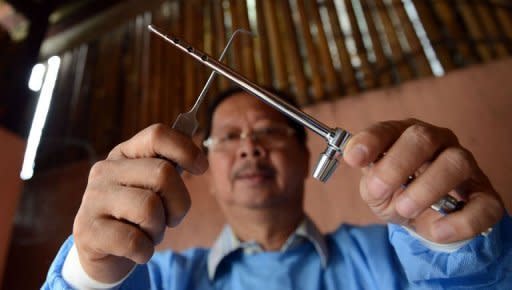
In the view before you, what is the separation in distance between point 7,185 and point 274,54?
664 mm

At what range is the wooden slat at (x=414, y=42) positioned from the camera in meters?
0.74

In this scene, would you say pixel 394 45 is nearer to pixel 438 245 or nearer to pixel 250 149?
pixel 250 149

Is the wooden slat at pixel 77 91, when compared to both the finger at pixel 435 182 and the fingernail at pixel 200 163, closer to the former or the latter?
the fingernail at pixel 200 163

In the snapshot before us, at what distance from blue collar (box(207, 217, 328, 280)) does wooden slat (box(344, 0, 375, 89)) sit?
1.18 ft

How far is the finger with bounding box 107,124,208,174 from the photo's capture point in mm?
298

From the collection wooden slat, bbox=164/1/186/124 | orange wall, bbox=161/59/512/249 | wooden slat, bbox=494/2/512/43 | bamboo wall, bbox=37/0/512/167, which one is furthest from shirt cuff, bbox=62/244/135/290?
wooden slat, bbox=494/2/512/43

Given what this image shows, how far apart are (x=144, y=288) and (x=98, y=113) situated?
0.65 metres

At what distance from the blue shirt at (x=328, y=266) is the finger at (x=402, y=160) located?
0.43 feet

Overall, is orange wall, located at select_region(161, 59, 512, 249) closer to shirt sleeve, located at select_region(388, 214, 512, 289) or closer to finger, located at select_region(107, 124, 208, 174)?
shirt sleeve, located at select_region(388, 214, 512, 289)

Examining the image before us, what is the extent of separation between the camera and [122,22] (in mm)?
1035

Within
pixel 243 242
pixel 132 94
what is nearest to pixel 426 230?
pixel 243 242

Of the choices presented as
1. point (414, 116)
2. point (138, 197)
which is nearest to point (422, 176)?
point (138, 197)

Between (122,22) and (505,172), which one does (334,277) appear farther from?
(122,22)

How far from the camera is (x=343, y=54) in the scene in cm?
83
